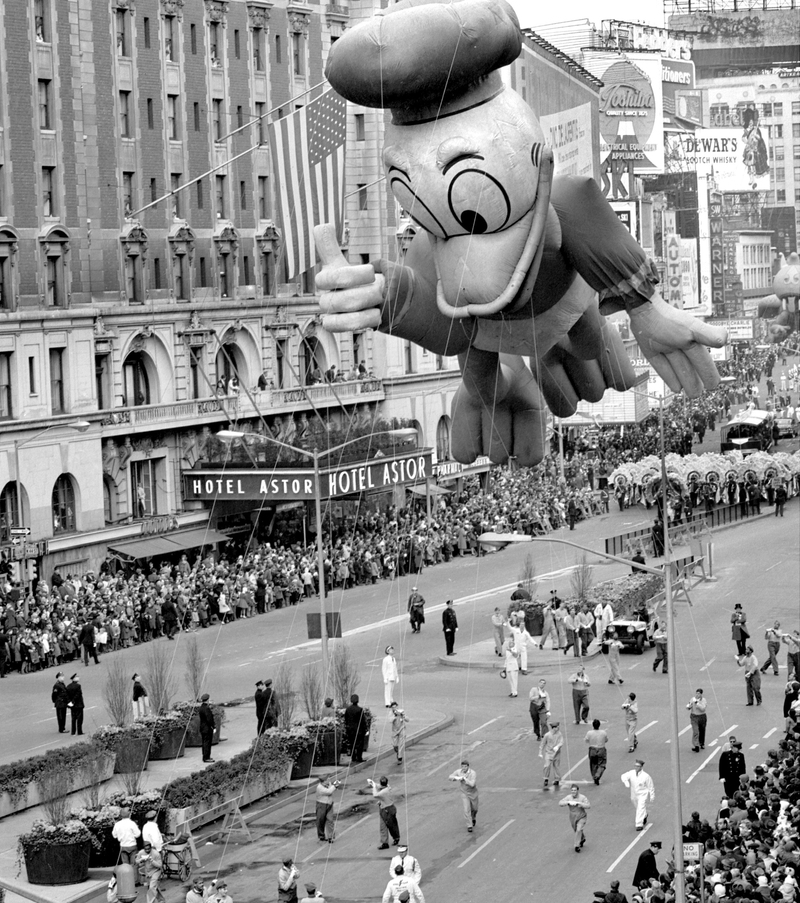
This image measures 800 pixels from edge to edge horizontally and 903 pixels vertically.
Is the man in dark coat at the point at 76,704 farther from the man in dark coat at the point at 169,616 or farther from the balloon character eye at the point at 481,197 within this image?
the balloon character eye at the point at 481,197

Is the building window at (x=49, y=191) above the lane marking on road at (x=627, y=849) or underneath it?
above

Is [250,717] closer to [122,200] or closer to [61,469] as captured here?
[61,469]

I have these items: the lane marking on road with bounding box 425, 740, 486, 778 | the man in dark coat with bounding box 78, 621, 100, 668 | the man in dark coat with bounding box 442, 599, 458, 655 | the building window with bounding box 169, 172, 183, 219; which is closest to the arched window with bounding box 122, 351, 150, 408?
the building window with bounding box 169, 172, 183, 219

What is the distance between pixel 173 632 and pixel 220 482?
586 inches

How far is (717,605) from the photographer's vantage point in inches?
1841

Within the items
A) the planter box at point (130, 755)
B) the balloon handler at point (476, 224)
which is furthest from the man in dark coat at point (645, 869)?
the balloon handler at point (476, 224)

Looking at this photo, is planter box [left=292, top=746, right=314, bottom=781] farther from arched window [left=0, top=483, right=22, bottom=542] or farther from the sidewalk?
arched window [left=0, top=483, right=22, bottom=542]

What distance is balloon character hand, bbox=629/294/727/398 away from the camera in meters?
11.3

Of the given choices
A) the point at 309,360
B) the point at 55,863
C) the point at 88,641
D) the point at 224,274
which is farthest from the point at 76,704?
the point at 309,360

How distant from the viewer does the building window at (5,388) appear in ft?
175

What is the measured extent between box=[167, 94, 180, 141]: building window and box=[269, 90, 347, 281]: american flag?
1617 inches

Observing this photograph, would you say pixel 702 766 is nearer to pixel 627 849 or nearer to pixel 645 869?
pixel 627 849

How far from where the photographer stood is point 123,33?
197ft

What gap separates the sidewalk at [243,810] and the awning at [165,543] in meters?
19.7
